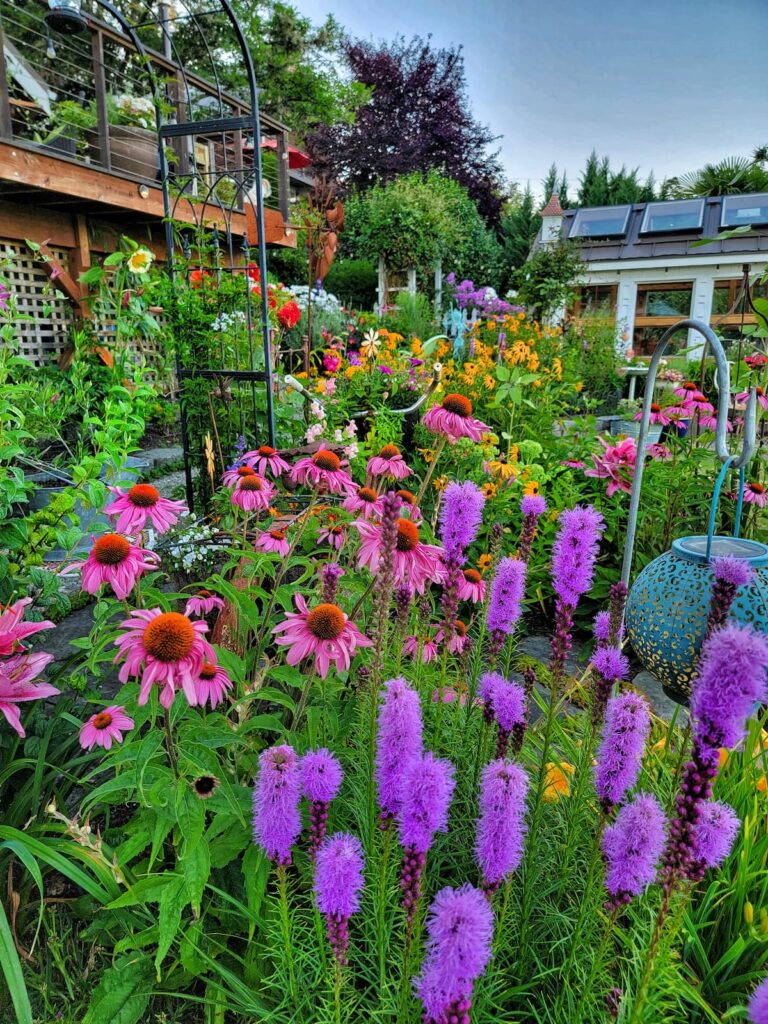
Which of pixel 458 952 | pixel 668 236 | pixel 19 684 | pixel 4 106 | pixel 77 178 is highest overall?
pixel 668 236

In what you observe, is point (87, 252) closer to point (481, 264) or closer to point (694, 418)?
point (694, 418)

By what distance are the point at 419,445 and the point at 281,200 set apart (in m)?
7.17

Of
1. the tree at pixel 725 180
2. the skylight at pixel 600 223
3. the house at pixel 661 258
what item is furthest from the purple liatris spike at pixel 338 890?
the tree at pixel 725 180

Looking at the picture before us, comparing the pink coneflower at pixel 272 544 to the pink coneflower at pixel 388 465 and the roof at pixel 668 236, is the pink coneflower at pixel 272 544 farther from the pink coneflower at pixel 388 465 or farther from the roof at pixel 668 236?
the roof at pixel 668 236

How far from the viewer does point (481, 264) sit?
1645 cm

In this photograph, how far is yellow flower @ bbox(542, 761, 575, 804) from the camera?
4.15 ft

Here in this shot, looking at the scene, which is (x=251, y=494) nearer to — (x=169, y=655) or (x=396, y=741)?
(x=169, y=655)

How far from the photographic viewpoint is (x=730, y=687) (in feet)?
1.82

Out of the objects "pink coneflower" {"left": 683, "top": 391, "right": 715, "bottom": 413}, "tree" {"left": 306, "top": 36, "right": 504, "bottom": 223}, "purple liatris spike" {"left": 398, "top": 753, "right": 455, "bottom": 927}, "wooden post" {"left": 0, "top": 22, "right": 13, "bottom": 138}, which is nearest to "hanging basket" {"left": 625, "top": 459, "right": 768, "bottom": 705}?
"purple liatris spike" {"left": 398, "top": 753, "right": 455, "bottom": 927}

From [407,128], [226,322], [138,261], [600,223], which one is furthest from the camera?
[407,128]

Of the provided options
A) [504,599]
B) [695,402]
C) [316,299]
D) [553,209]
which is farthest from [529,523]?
[553,209]

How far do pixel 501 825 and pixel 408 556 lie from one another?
1.92 feet

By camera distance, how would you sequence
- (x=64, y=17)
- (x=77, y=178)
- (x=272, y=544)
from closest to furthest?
(x=272, y=544)
(x=64, y=17)
(x=77, y=178)

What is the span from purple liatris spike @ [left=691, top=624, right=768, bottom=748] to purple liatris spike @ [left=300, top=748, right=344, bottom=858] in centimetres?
43
